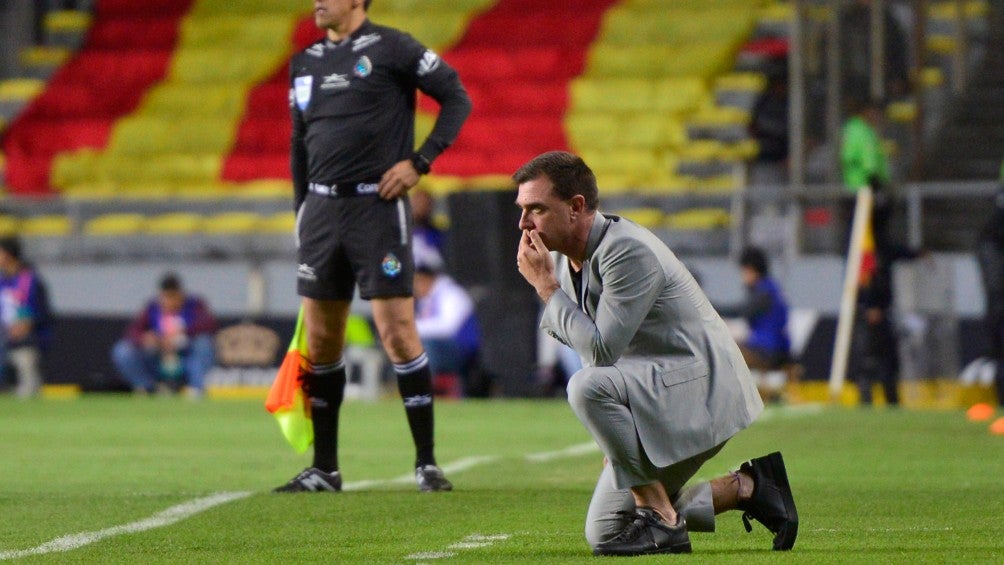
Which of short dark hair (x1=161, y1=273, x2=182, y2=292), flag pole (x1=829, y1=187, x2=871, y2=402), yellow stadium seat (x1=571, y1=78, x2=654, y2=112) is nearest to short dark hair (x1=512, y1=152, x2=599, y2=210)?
flag pole (x1=829, y1=187, x2=871, y2=402)

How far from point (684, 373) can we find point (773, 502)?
0.46 meters

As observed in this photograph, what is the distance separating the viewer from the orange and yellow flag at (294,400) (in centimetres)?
748

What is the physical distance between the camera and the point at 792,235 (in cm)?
1612

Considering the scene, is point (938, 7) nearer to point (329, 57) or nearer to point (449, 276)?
point (449, 276)

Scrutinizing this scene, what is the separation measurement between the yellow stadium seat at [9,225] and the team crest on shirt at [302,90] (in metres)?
12.3

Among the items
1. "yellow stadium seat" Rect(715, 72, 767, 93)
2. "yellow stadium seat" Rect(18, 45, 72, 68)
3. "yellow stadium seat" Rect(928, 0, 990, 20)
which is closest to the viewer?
"yellow stadium seat" Rect(928, 0, 990, 20)

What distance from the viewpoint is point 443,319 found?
15.7 metres

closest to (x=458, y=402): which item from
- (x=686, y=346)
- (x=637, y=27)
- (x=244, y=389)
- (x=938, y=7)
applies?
(x=244, y=389)

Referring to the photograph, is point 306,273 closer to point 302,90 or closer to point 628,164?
point 302,90

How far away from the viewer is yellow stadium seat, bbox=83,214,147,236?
18828mm

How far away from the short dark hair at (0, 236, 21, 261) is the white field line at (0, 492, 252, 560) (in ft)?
34.8

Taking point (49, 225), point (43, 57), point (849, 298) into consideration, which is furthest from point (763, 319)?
point (43, 57)

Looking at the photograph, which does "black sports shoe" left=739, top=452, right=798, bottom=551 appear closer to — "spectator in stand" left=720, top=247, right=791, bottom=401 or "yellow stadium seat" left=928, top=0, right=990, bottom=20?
"spectator in stand" left=720, top=247, right=791, bottom=401

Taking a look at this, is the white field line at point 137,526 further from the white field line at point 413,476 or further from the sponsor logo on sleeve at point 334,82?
the sponsor logo on sleeve at point 334,82
